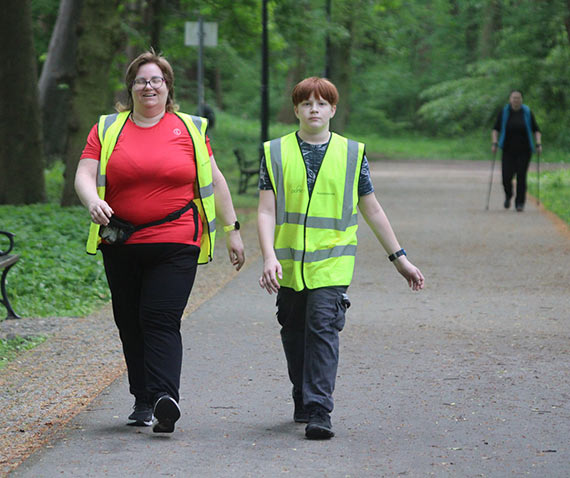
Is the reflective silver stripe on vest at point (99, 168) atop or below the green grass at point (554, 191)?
atop

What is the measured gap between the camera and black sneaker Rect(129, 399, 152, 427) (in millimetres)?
5738

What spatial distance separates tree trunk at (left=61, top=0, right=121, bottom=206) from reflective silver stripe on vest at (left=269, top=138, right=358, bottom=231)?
485 inches

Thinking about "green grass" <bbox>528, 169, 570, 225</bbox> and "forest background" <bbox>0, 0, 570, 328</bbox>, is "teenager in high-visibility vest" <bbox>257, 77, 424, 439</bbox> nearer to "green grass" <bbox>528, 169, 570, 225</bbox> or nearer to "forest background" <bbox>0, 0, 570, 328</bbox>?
"forest background" <bbox>0, 0, 570, 328</bbox>

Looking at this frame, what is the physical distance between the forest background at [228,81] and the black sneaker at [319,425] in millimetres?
4714

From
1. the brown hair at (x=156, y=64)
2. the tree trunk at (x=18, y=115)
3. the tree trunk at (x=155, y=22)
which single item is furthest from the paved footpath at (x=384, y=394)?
the tree trunk at (x=155, y=22)

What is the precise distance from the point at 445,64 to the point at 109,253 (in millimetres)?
66767

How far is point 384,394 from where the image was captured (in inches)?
257

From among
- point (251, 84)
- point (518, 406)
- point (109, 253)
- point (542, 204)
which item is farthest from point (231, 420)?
point (251, 84)

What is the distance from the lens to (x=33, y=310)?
32.7 ft

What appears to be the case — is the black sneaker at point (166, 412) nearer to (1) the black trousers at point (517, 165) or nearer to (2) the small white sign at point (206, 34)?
(1) the black trousers at point (517, 165)

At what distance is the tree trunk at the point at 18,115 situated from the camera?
757 inches

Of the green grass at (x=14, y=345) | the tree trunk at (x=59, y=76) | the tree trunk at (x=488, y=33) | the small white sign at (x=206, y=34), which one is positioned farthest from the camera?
the tree trunk at (x=488, y=33)

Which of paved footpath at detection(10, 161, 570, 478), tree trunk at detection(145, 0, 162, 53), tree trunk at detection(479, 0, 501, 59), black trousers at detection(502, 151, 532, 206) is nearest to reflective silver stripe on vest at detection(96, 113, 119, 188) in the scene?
paved footpath at detection(10, 161, 570, 478)

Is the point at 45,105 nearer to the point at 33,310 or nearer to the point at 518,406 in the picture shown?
the point at 33,310
